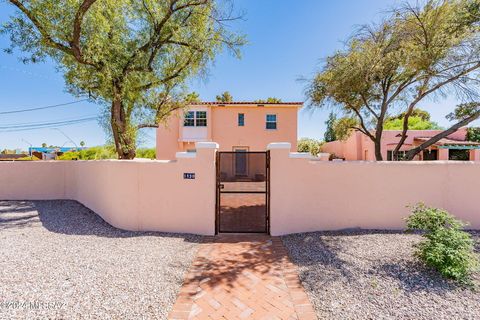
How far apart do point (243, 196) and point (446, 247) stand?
27.6 feet

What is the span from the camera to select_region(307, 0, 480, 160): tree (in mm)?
6789

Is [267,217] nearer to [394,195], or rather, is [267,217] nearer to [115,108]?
[394,195]

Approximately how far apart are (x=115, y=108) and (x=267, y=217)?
7.08 m

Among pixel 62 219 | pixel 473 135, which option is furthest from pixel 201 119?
pixel 473 135

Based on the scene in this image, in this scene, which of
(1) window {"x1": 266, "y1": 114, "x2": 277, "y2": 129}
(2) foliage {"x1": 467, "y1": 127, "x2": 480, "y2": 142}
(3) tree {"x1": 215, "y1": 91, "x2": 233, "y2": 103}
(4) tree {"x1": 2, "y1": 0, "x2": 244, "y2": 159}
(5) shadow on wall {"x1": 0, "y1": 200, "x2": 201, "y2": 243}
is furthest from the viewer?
(3) tree {"x1": 215, "y1": 91, "x2": 233, "y2": 103}

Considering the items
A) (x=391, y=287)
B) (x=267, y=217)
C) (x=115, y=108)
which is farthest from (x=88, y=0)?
(x=391, y=287)

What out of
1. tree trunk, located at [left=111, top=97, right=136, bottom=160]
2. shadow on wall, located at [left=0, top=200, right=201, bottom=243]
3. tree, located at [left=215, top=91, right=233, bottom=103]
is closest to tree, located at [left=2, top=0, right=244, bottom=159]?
tree trunk, located at [left=111, top=97, right=136, bottom=160]

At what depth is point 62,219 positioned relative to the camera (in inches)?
302

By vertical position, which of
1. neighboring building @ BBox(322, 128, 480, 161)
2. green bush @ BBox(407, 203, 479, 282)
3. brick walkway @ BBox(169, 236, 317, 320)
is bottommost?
brick walkway @ BBox(169, 236, 317, 320)

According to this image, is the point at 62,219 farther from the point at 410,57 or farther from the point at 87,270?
the point at 410,57

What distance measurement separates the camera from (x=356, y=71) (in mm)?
7664

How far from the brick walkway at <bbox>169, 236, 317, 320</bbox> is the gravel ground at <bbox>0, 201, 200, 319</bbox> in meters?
0.31

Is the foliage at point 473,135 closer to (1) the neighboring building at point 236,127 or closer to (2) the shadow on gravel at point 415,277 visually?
(1) the neighboring building at point 236,127

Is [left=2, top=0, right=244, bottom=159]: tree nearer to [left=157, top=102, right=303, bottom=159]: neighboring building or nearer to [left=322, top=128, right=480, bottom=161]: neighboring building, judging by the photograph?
[left=157, top=102, right=303, bottom=159]: neighboring building
